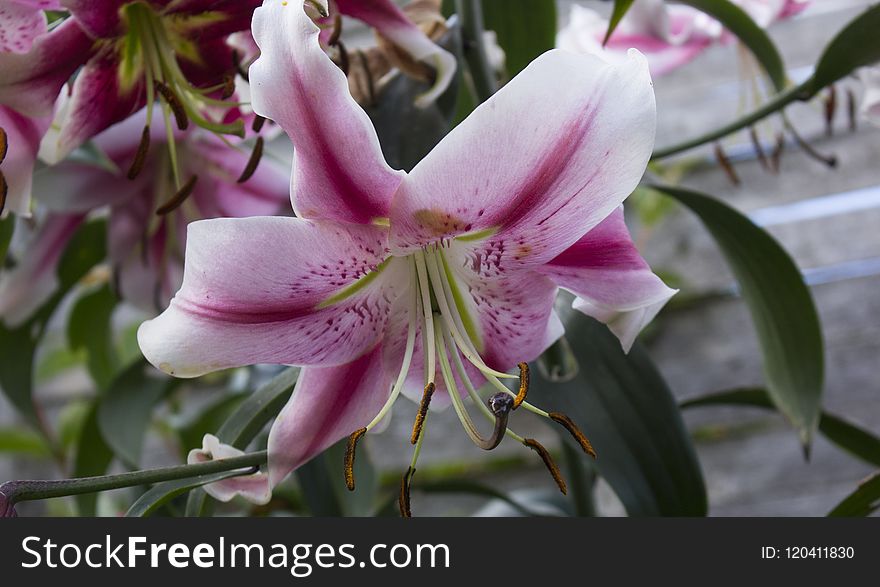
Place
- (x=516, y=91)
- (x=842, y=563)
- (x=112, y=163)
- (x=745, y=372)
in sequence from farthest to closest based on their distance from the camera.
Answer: (x=745, y=372) < (x=112, y=163) < (x=842, y=563) < (x=516, y=91)

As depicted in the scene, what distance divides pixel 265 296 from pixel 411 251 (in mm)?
57

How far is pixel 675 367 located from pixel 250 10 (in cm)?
93

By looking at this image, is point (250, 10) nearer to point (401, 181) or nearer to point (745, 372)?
point (401, 181)

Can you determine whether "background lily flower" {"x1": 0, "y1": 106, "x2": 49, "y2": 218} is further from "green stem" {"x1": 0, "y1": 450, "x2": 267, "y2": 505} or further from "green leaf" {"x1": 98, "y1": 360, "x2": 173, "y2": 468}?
"green leaf" {"x1": 98, "y1": 360, "x2": 173, "y2": 468}

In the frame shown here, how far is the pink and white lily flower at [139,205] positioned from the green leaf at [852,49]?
34 centimetres

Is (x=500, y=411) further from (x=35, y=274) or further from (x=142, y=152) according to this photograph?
(x=35, y=274)

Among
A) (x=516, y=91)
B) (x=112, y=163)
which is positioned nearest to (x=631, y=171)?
(x=516, y=91)

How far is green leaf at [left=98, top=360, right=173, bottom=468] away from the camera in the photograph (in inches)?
25.8

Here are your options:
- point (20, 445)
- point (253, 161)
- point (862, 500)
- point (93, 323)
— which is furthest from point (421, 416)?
point (20, 445)

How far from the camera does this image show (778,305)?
579 mm

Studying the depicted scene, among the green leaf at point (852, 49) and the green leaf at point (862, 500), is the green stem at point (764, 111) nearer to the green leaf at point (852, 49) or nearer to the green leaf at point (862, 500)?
the green leaf at point (852, 49)

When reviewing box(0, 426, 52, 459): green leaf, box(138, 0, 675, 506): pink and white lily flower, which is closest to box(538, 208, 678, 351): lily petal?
box(138, 0, 675, 506): pink and white lily flower

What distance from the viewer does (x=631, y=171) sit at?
0.91 ft

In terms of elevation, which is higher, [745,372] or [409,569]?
[409,569]
